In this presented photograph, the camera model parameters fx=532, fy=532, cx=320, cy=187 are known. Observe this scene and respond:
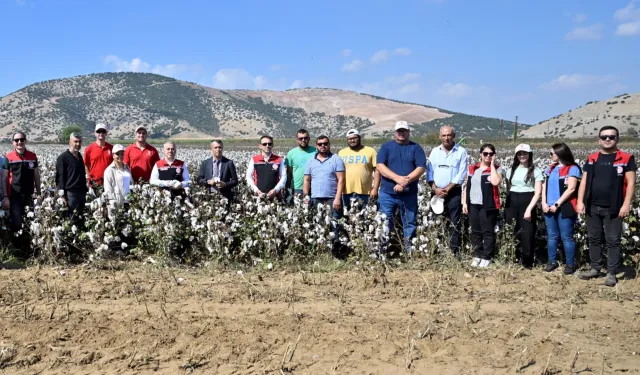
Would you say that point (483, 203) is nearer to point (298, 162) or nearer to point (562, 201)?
point (562, 201)

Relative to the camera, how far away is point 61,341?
483 centimetres

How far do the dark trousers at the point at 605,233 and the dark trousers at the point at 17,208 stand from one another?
7.80m

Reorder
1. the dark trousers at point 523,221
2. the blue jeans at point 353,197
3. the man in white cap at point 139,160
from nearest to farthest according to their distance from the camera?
the dark trousers at point 523,221 < the blue jeans at point 353,197 < the man in white cap at point 139,160

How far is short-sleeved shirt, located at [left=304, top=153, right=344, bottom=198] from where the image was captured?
7.61 metres

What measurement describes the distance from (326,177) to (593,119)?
84.6 metres

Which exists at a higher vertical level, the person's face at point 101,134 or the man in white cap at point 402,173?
the person's face at point 101,134

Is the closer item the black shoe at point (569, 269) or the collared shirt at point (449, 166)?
the black shoe at point (569, 269)

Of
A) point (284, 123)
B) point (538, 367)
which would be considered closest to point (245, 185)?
point (538, 367)

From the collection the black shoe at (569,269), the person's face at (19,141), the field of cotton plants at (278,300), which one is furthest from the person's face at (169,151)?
the black shoe at (569,269)

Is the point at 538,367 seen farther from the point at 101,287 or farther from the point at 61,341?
the point at 101,287

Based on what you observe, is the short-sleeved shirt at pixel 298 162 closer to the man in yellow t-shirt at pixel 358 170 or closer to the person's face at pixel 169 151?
the man in yellow t-shirt at pixel 358 170

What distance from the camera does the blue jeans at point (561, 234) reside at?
7055 millimetres

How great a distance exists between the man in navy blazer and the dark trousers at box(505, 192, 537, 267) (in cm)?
407

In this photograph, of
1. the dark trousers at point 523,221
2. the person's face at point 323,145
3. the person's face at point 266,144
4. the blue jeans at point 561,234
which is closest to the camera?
the blue jeans at point 561,234
